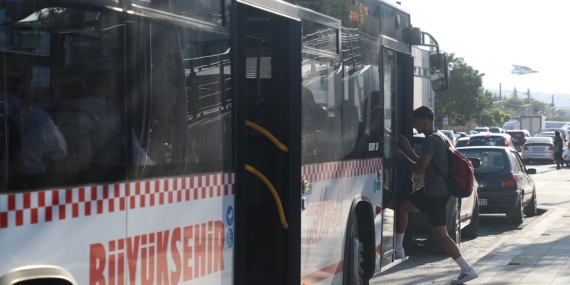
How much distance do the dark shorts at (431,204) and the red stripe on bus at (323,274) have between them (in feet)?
7.53

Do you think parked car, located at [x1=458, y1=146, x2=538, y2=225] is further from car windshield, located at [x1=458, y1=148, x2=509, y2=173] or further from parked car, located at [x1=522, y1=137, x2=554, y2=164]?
parked car, located at [x1=522, y1=137, x2=554, y2=164]

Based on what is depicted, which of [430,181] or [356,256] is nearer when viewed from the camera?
[356,256]

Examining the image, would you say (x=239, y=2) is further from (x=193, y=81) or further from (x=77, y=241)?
(x=77, y=241)

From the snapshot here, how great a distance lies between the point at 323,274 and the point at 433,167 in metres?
3.00

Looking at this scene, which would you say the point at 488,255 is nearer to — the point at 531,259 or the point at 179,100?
the point at 531,259

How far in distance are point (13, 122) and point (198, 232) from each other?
180 centimetres

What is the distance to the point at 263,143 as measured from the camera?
748 cm

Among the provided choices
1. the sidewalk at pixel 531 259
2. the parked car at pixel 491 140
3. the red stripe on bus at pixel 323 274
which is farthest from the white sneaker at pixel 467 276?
the parked car at pixel 491 140

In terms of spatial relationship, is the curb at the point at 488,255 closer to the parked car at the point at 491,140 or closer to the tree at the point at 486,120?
the parked car at the point at 491,140

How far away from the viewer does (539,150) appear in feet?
166

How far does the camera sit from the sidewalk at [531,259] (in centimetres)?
1127

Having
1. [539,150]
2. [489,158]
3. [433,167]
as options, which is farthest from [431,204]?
[539,150]

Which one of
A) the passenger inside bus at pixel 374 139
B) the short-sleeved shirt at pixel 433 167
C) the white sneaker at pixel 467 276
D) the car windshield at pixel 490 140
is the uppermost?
the passenger inside bus at pixel 374 139

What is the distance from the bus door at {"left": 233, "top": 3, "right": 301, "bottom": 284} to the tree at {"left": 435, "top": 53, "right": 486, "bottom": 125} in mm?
96549
